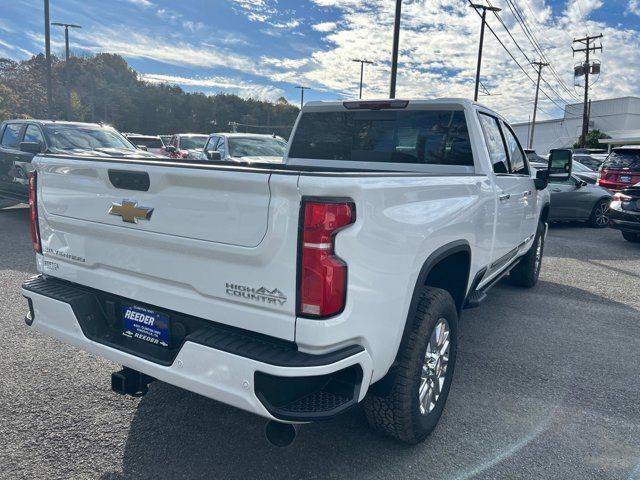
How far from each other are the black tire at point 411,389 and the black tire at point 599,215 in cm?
1058

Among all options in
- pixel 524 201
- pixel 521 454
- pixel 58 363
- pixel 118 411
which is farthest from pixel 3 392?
→ pixel 524 201

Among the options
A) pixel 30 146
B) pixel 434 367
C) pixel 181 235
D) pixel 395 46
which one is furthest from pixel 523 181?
pixel 395 46

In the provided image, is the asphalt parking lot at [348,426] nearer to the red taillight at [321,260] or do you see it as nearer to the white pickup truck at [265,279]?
the white pickup truck at [265,279]

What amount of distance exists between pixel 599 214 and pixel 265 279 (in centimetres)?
1195

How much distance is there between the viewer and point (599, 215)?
12062 millimetres

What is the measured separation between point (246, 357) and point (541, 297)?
5.05 meters

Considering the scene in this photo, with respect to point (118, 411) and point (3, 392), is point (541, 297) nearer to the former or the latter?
point (118, 411)

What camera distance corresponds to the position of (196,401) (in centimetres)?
338

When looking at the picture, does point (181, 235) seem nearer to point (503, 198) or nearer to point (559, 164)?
point (503, 198)

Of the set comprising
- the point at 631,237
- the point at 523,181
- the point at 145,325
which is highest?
the point at 523,181

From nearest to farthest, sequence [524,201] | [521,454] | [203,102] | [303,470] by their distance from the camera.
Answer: [303,470] < [521,454] < [524,201] < [203,102]

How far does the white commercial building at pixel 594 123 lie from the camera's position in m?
62.9

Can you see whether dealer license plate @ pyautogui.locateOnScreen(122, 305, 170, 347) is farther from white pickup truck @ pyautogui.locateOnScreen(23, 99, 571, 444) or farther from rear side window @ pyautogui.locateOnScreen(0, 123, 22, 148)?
rear side window @ pyautogui.locateOnScreen(0, 123, 22, 148)

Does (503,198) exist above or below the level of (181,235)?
above
